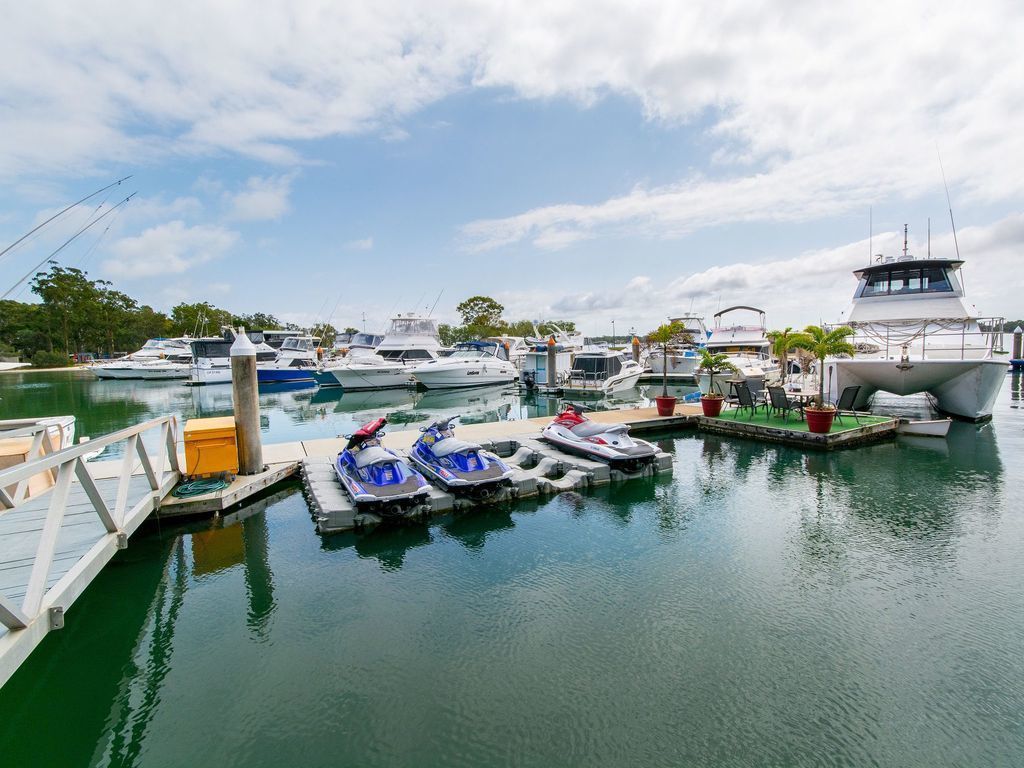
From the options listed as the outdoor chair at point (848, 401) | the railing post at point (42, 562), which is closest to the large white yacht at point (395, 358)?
the outdoor chair at point (848, 401)

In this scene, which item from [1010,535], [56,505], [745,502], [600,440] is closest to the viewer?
[56,505]

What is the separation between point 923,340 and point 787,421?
225 inches

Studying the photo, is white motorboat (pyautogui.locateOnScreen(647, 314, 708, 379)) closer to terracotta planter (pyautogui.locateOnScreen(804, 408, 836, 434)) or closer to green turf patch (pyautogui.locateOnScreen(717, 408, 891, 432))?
green turf patch (pyautogui.locateOnScreen(717, 408, 891, 432))

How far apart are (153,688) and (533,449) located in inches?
327

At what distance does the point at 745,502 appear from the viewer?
9.16 metres

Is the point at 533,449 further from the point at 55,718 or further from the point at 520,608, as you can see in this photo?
the point at 55,718

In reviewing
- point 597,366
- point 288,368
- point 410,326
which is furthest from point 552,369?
point 288,368

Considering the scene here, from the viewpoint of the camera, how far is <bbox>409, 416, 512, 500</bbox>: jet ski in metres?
8.70

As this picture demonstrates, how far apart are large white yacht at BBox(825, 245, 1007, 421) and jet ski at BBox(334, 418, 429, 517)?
581 inches

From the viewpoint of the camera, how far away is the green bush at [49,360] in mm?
59403

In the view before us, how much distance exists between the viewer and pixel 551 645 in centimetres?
489

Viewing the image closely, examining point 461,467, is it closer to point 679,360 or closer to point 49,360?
point 679,360

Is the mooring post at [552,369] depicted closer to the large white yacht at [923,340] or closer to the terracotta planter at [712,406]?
the terracotta planter at [712,406]

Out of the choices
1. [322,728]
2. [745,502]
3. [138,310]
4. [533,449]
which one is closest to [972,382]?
[745,502]
